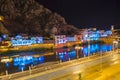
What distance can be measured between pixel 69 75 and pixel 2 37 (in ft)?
192

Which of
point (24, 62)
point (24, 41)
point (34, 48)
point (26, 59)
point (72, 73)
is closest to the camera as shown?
point (72, 73)

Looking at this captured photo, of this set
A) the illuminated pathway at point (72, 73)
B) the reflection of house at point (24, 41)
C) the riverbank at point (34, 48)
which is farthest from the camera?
the reflection of house at point (24, 41)

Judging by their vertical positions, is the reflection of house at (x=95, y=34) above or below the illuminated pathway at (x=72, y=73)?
above

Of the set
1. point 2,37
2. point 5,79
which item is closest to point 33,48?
point 2,37

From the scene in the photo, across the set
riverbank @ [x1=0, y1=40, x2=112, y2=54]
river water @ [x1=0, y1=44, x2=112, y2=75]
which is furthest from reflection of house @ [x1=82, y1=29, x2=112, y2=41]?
river water @ [x1=0, y1=44, x2=112, y2=75]

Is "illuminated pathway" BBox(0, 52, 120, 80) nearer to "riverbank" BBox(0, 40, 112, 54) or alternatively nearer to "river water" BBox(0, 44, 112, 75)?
"river water" BBox(0, 44, 112, 75)

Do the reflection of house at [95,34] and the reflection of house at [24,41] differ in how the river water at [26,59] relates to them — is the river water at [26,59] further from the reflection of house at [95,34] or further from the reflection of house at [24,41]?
the reflection of house at [95,34]

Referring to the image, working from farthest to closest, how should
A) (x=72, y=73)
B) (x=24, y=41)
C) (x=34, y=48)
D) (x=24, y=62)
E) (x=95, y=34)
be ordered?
(x=95, y=34)
(x=24, y=41)
(x=34, y=48)
(x=24, y=62)
(x=72, y=73)

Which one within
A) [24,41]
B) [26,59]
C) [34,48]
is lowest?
[26,59]

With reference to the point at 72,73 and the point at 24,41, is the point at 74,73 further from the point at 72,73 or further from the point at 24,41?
the point at 24,41

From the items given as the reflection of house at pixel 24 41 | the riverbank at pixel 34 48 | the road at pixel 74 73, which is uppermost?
the reflection of house at pixel 24 41

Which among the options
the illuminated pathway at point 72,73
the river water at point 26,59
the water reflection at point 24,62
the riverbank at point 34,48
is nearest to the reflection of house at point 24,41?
the riverbank at point 34,48

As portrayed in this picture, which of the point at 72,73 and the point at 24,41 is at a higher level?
the point at 24,41

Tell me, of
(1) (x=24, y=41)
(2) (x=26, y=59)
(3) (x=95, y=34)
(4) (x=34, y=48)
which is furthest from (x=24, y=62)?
(3) (x=95, y=34)
